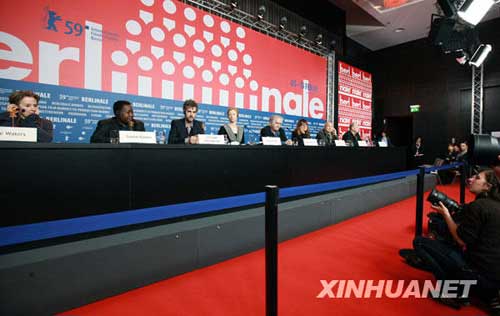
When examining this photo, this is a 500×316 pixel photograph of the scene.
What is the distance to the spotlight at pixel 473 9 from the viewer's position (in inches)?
147

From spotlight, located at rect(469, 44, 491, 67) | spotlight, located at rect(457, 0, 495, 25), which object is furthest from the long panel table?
spotlight, located at rect(469, 44, 491, 67)

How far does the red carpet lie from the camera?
130 cm

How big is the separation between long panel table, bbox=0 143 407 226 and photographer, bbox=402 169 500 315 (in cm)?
135

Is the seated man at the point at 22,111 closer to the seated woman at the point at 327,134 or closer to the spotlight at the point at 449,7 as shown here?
the seated woman at the point at 327,134

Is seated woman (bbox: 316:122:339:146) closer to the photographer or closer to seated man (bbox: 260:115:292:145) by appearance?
seated man (bbox: 260:115:292:145)

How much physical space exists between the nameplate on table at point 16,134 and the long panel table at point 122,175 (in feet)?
0.67

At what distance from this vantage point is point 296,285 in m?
1.54

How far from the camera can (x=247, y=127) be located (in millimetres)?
5035

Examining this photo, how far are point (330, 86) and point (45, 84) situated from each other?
5879mm

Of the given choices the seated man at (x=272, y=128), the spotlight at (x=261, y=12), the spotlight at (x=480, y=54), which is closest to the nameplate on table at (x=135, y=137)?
the seated man at (x=272, y=128)

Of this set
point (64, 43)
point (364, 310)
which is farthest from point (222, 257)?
point (64, 43)

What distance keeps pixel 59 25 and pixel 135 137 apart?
2240mm

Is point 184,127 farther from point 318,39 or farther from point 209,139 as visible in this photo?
point 318,39

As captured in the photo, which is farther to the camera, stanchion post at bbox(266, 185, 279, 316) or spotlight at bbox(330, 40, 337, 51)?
spotlight at bbox(330, 40, 337, 51)
